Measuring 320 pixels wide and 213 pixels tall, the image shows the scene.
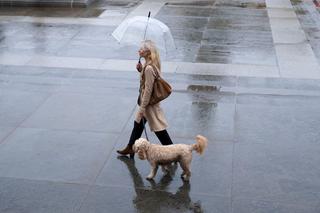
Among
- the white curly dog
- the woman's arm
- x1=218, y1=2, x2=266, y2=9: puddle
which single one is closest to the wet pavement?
the white curly dog

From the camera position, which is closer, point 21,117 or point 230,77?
point 21,117

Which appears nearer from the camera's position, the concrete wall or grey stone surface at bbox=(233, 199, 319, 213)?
grey stone surface at bbox=(233, 199, 319, 213)

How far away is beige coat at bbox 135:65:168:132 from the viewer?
6.71 m

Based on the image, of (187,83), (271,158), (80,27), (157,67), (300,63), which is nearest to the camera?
(157,67)

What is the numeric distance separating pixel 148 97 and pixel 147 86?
16 centimetres

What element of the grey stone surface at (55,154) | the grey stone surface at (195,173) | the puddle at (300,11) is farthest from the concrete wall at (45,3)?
the grey stone surface at (195,173)

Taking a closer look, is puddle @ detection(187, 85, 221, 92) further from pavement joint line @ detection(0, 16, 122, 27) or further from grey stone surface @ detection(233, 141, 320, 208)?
pavement joint line @ detection(0, 16, 122, 27)

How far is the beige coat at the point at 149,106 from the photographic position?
6707 mm

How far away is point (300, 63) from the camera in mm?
12023

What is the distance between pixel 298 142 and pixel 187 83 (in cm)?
326


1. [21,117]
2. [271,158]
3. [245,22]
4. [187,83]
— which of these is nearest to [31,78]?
[21,117]

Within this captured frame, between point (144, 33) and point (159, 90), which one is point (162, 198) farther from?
point (144, 33)

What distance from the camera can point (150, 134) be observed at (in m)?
8.38

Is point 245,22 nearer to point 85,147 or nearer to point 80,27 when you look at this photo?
point 80,27
